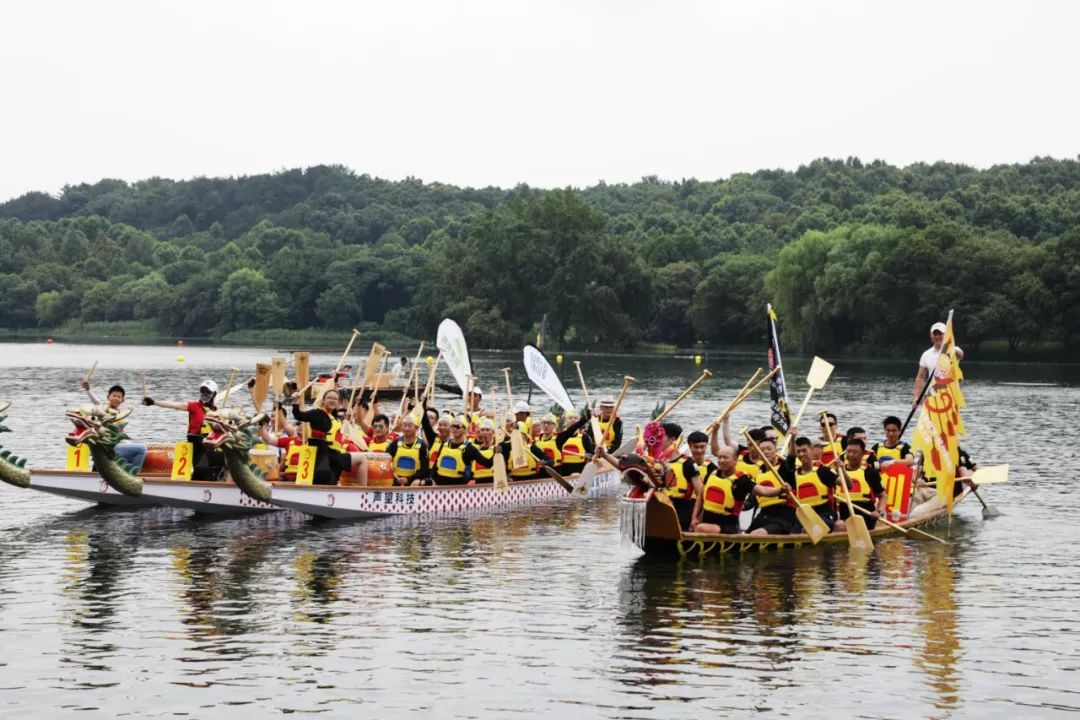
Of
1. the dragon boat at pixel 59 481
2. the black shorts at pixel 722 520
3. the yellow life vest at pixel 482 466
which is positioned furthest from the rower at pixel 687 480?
the dragon boat at pixel 59 481

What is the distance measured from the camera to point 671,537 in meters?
19.0

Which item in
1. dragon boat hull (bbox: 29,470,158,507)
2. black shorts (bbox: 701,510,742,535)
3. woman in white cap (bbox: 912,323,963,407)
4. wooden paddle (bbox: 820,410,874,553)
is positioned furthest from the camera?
woman in white cap (bbox: 912,323,963,407)

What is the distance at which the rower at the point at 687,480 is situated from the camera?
19.2 m

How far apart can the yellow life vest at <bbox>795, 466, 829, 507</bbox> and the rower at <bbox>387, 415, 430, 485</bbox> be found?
700 centimetres

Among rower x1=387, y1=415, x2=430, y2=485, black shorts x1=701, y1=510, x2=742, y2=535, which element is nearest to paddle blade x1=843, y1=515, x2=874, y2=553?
black shorts x1=701, y1=510, x2=742, y2=535

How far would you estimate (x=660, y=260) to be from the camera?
130375 mm

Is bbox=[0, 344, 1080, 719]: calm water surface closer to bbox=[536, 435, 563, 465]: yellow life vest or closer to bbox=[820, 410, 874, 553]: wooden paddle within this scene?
bbox=[820, 410, 874, 553]: wooden paddle

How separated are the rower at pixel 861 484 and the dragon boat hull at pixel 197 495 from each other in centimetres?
893

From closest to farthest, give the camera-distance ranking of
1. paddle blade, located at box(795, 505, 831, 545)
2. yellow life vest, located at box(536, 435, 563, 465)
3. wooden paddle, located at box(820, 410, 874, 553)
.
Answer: paddle blade, located at box(795, 505, 831, 545) → wooden paddle, located at box(820, 410, 874, 553) → yellow life vest, located at box(536, 435, 563, 465)

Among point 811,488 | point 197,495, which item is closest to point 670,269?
point 197,495

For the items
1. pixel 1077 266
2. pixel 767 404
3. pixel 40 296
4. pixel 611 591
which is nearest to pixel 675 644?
pixel 611 591

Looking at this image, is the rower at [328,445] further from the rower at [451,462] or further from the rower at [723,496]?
the rower at [723,496]

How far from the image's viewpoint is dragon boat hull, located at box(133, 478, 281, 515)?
2272cm

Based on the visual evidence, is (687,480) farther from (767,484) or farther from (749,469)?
(767,484)
